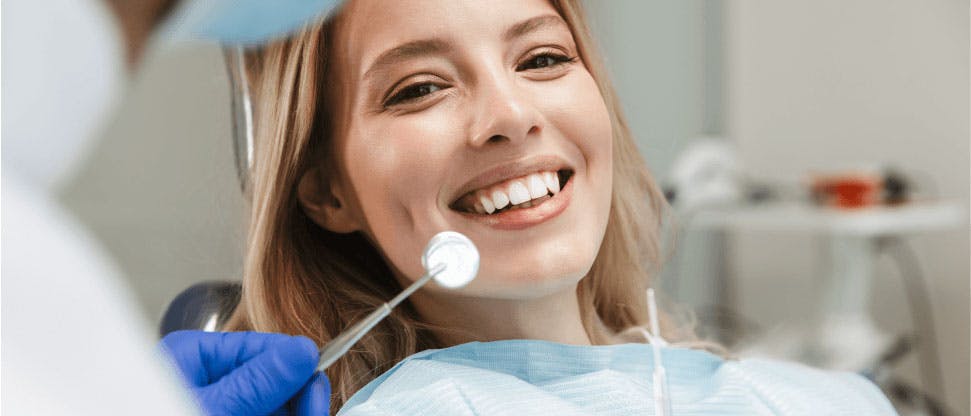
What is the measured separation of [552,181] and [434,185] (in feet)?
0.27

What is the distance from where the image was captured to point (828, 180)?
1.83 meters

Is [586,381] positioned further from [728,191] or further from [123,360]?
[728,191]

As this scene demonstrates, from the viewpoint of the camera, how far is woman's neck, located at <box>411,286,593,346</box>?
25.8 inches

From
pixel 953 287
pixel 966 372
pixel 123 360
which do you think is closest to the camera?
pixel 123 360

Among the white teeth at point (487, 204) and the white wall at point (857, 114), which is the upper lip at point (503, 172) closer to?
the white teeth at point (487, 204)

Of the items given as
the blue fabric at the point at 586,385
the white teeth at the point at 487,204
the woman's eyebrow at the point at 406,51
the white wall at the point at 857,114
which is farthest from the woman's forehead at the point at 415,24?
the white wall at the point at 857,114

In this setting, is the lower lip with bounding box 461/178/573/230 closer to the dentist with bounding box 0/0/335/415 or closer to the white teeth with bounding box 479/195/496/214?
the white teeth with bounding box 479/195/496/214

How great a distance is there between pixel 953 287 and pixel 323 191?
5.42 feet

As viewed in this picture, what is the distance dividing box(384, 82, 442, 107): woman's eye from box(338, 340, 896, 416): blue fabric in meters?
0.18

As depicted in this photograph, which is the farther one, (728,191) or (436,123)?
(728,191)

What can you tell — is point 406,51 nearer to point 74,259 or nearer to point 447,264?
point 447,264

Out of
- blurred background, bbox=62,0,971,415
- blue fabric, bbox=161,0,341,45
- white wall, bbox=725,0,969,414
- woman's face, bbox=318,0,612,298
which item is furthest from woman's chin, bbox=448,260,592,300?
white wall, bbox=725,0,969,414

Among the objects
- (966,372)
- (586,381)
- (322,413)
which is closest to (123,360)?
(322,413)

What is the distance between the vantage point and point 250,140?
626 mm
